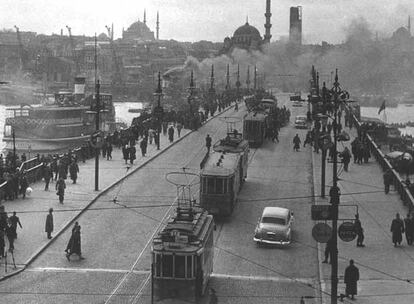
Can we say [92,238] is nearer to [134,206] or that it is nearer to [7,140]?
[134,206]

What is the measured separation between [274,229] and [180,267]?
7.20 meters

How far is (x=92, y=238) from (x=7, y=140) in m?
58.9

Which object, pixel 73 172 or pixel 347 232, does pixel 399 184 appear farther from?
A: pixel 73 172

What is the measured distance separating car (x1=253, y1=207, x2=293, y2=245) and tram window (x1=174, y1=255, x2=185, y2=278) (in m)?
6.96

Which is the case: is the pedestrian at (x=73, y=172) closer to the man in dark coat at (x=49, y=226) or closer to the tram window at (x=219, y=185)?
the tram window at (x=219, y=185)

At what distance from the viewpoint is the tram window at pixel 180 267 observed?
53.8 feet

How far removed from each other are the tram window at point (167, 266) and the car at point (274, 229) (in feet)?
23.0

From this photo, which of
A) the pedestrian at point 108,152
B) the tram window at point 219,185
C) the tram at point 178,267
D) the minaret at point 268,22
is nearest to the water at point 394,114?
the minaret at point 268,22

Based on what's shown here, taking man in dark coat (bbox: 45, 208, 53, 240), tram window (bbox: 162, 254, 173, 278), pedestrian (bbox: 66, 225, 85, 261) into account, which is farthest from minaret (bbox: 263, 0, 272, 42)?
tram window (bbox: 162, 254, 173, 278)

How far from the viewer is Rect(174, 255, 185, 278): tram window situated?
16.4m

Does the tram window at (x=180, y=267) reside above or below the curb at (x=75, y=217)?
above

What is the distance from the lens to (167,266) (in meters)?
16.4

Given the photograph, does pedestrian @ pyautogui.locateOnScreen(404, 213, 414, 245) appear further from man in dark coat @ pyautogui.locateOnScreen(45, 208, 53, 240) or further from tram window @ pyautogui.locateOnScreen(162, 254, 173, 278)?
man in dark coat @ pyautogui.locateOnScreen(45, 208, 53, 240)

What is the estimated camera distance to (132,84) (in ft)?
654
